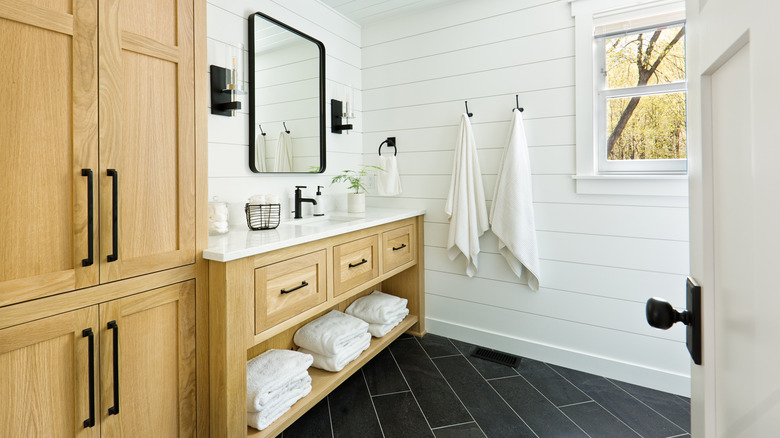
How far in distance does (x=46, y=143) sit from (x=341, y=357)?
5.01 ft

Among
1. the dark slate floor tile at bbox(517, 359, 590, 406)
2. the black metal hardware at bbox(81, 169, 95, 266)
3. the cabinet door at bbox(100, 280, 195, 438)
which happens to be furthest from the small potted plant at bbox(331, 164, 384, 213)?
the black metal hardware at bbox(81, 169, 95, 266)

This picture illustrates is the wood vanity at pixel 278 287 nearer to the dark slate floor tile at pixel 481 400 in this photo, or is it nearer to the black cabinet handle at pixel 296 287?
the black cabinet handle at pixel 296 287

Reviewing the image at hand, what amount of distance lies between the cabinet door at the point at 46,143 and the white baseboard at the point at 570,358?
86.0 inches

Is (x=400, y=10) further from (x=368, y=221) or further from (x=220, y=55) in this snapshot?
(x=368, y=221)

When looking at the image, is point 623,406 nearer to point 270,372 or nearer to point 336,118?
point 270,372

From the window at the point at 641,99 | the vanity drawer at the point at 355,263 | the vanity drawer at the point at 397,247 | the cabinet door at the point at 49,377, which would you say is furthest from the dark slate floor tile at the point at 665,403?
the cabinet door at the point at 49,377

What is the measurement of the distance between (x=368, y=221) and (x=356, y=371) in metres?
0.85

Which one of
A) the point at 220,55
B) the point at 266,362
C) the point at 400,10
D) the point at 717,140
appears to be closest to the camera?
the point at 717,140

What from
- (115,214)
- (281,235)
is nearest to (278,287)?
(281,235)

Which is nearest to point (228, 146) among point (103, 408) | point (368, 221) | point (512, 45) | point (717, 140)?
point (368, 221)

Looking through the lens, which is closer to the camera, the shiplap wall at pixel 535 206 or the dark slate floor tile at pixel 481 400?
the dark slate floor tile at pixel 481 400

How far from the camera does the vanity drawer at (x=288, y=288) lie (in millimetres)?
1567

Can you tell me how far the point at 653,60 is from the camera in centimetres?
216

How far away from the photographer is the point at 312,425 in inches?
72.9
